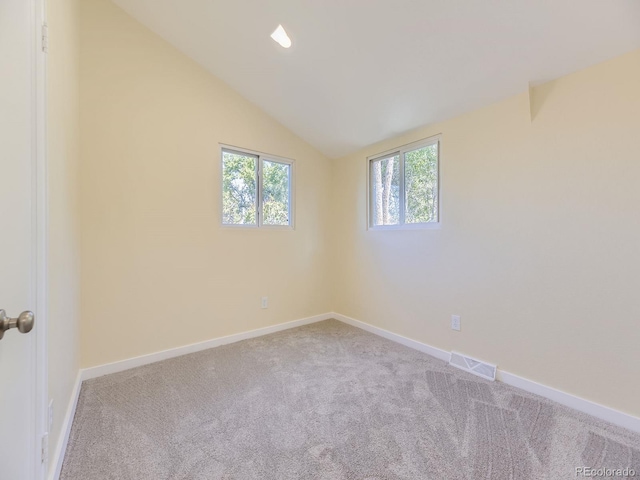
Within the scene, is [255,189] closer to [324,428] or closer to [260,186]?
[260,186]

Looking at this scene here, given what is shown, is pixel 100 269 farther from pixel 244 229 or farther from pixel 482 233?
pixel 482 233

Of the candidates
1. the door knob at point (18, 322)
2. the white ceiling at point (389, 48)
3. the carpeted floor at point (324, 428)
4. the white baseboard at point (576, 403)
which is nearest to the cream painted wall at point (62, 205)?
the carpeted floor at point (324, 428)

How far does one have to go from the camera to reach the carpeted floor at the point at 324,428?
4.32 ft

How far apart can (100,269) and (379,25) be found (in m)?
2.77

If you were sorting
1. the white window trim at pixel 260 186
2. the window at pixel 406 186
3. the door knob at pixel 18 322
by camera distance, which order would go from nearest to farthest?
the door knob at pixel 18 322 → the window at pixel 406 186 → the white window trim at pixel 260 186

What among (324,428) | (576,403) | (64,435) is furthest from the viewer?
(576,403)

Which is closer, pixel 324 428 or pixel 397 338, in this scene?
pixel 324 428

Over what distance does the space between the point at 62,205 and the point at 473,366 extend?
3059 millimetres

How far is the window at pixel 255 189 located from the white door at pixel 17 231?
1.97 m

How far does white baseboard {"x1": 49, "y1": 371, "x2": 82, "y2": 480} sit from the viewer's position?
122cm

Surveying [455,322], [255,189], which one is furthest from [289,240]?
[455,322]

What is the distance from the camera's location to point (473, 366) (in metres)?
2.25

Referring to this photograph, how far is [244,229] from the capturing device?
299 cm

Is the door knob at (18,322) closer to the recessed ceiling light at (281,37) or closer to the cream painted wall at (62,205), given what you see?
the cream painted wall at (62,205)
